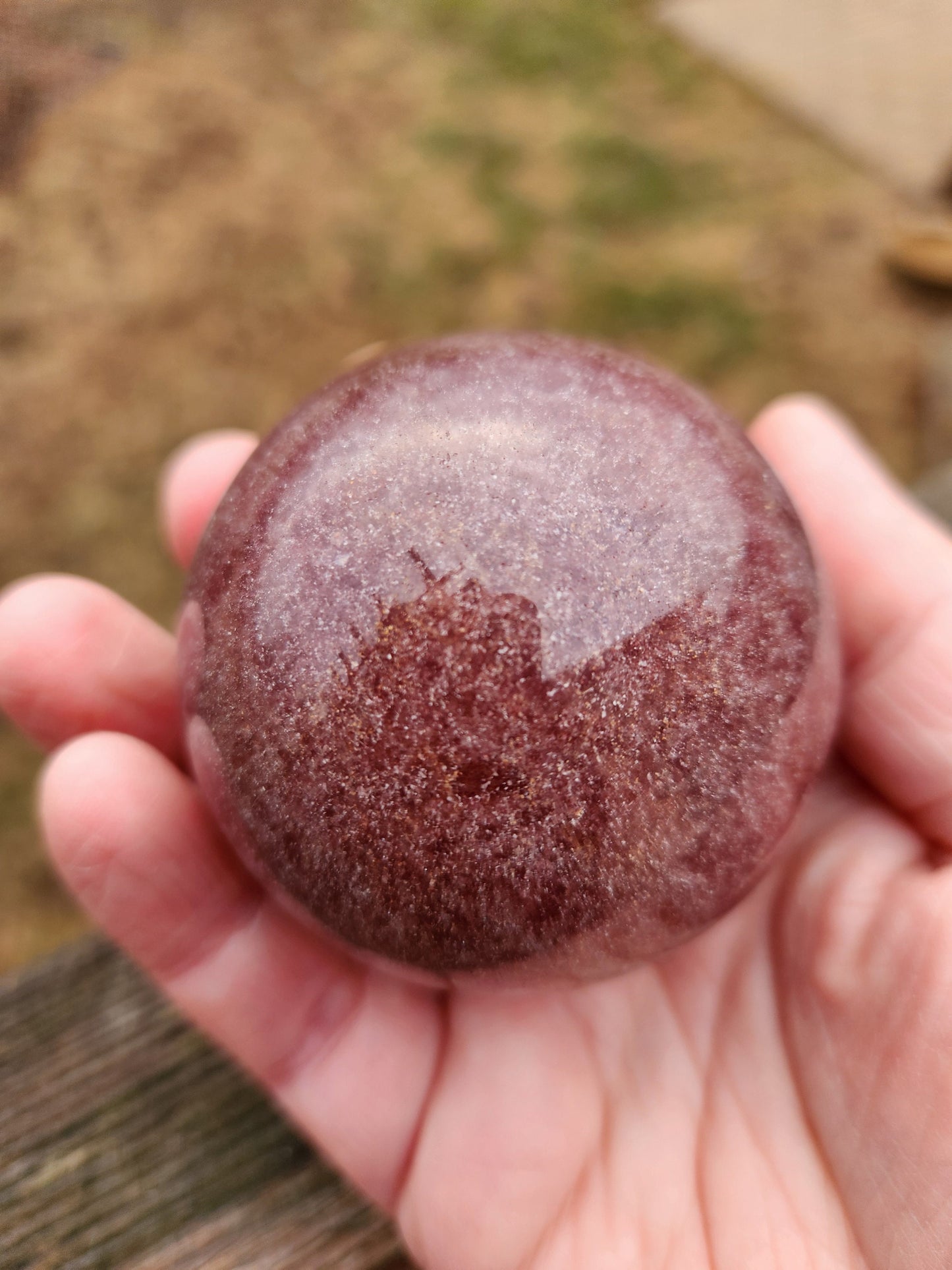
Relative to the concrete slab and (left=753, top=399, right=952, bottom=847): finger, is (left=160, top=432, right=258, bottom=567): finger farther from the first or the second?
the concrete slab

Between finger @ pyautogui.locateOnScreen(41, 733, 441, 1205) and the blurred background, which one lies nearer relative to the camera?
finger @ pyautogui.locateOnScreen(41, 733, 441, 1205)

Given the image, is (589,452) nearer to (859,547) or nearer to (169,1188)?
(859,547)

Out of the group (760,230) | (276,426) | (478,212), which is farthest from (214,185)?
(276,426)

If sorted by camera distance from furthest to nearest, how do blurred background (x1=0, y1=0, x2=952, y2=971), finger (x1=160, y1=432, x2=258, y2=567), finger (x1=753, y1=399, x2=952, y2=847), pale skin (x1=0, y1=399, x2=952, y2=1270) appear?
blurred background (x1=0, y1=0, x2=952, y2=971), finger (x1=160, y1=432, x2=258, y2=567), finger (x1=753, y1=399, x2=952, y2=847), pale skin (x1=0, y1=399, x2=952, y2=1270)

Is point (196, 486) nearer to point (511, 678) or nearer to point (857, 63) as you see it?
point (511, 678)

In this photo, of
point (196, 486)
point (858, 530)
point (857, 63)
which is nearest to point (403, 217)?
point (857, 63)

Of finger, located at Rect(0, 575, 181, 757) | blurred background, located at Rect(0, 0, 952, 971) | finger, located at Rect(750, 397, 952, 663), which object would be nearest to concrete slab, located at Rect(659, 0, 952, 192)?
blurred background, located at Rect(0, 0, 952, 971)

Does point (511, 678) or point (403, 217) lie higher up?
point (511, 678)
